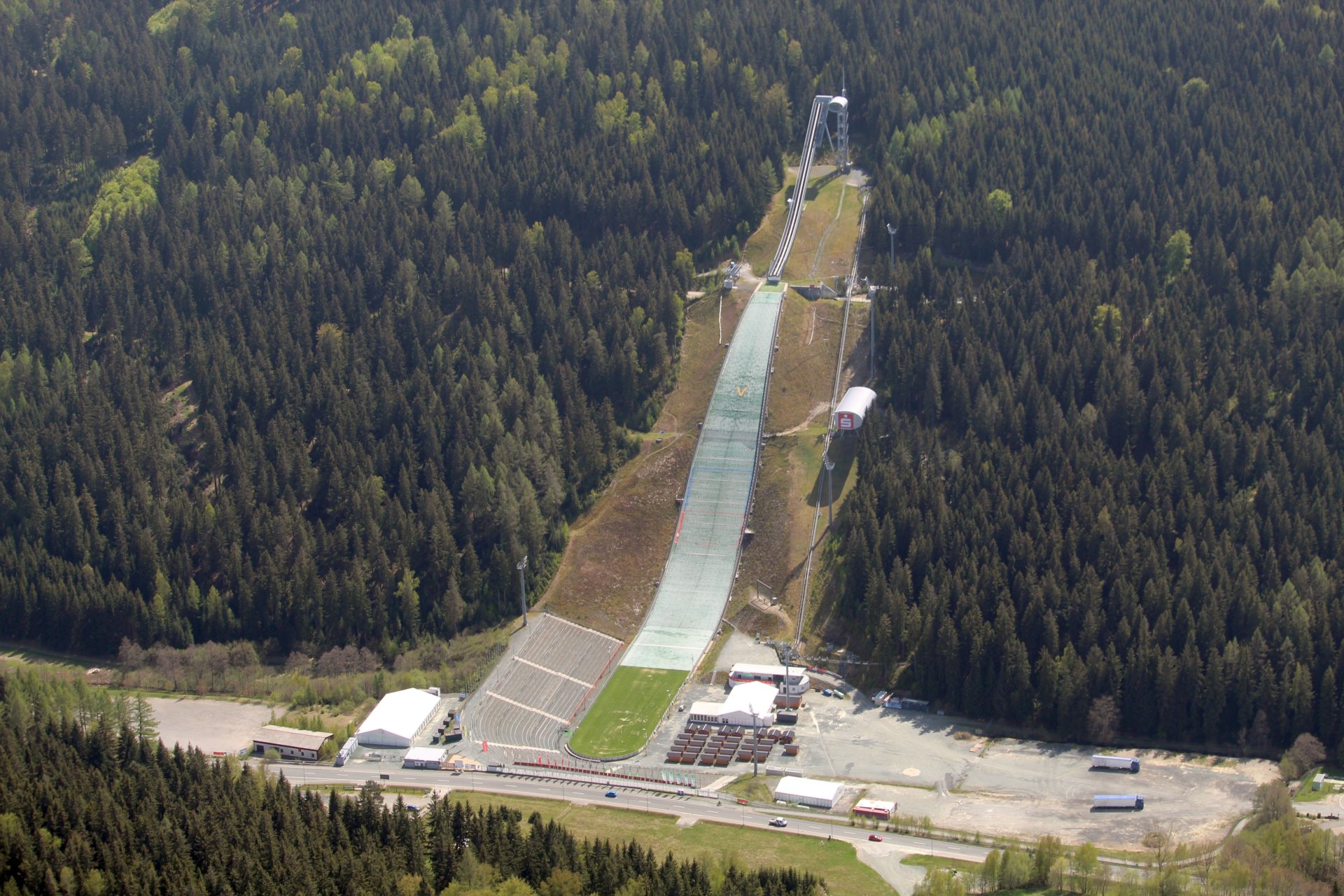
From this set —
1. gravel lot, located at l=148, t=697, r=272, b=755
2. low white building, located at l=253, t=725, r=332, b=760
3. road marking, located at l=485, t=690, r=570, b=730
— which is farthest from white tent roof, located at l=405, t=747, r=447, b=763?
gravel lot, located at l=148, t=697, r=272, b=755

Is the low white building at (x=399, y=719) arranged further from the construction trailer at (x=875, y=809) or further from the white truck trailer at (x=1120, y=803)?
the white truck trailer at (x=1120, y=803)

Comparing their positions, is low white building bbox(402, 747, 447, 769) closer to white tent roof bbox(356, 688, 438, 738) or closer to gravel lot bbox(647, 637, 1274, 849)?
white tent roof bbox(356, 688, 438, 738)

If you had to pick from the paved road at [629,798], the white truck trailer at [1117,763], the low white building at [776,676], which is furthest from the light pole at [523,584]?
the white truck trailer at [1117,763]

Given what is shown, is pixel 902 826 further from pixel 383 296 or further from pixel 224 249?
pixel 224 249

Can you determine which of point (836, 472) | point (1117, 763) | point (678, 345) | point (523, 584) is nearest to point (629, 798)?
point (523, 584)

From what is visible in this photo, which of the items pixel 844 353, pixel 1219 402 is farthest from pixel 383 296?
pixel 1219 402

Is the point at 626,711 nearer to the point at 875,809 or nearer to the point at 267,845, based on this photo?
the point at 875,809
